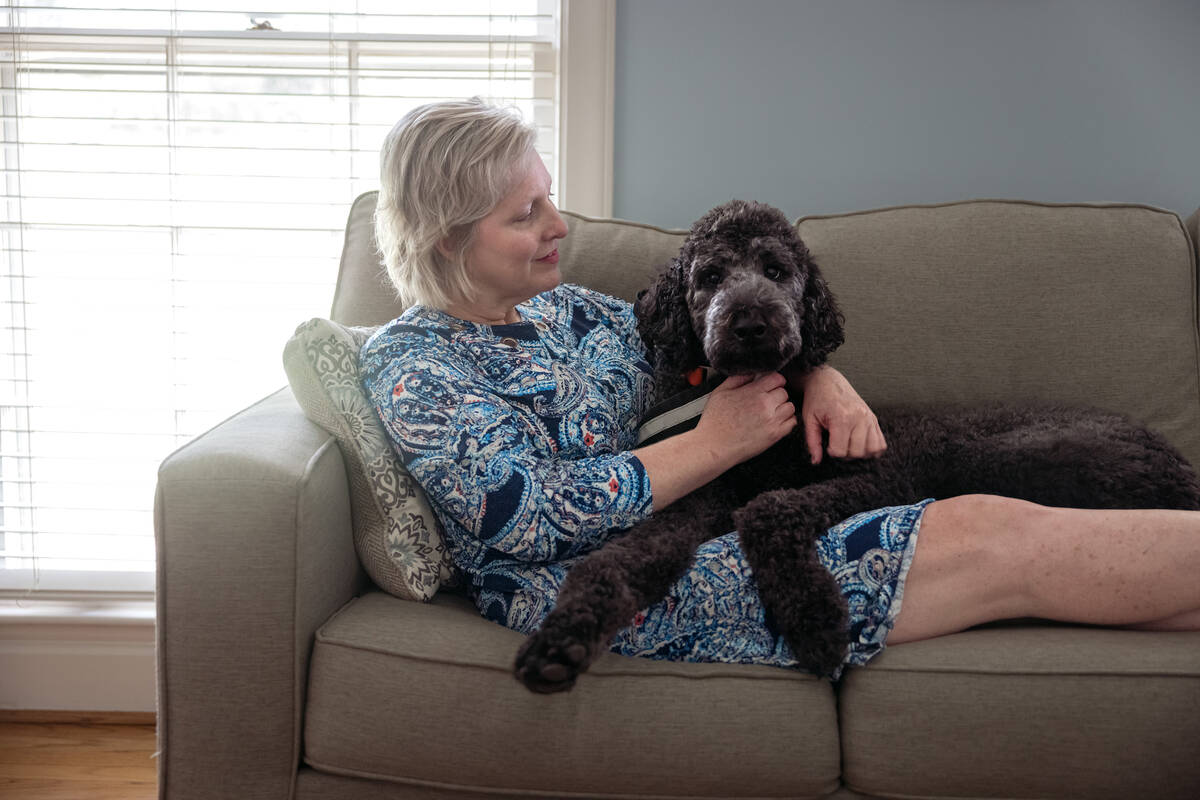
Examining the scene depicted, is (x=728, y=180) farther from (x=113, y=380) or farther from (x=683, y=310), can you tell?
(x=113, y=380)

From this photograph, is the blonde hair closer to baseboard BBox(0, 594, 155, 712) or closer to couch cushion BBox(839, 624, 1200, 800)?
couch cushion BBox(839, 624, 1200, 800)

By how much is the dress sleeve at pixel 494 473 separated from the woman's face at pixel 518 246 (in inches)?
7.0

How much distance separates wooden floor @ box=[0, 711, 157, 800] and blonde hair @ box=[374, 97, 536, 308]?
1174 mm

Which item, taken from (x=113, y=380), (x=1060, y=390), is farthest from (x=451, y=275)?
(x=113, y=380)

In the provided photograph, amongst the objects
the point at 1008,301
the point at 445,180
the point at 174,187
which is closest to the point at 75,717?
the point at 174,187

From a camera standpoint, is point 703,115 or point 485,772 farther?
point 703,115

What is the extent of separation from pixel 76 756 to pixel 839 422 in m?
1.71

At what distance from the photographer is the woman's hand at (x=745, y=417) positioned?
4.21ft

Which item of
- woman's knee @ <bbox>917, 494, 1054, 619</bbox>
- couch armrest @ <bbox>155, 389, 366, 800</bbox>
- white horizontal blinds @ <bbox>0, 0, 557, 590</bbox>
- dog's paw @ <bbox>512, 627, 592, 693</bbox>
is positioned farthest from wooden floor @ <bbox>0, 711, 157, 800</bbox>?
woman's knee @ <bbox>917, 494, 1054, 619</bbox>

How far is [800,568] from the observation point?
1.15 metres

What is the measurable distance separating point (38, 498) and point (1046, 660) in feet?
7.29

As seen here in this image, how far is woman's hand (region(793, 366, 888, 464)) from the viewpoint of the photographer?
1338 millimetres

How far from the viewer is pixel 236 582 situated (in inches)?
45.6

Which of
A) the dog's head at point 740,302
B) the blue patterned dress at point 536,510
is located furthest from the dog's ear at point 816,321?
the blue patterned dress at point 536,510
